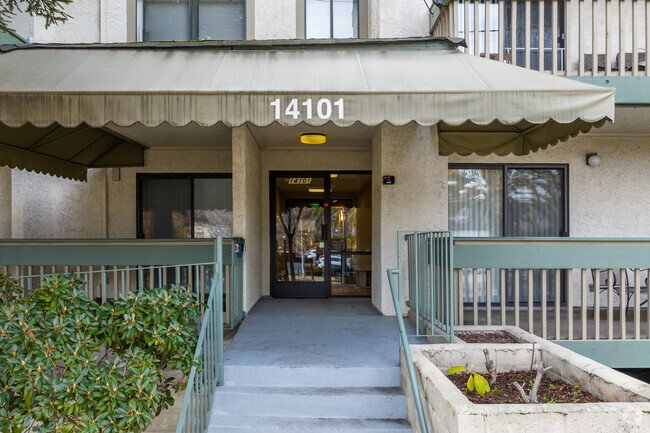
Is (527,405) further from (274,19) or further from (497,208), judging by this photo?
(274,19)

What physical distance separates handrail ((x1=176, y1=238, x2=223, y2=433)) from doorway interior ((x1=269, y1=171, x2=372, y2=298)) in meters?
3.98

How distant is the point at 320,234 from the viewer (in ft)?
26.1

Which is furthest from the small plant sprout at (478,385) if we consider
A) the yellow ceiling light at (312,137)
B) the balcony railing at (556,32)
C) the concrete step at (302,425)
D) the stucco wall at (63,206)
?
the stucco wall at (63,206)

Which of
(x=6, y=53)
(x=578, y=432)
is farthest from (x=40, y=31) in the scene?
(x=578, y=432)

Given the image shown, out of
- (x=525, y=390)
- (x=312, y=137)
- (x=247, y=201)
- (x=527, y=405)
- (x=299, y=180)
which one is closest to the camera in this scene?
(x=527, y=405)

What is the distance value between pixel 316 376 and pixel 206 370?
40.6 inches

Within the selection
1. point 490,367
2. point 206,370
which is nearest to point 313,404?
point 206,370

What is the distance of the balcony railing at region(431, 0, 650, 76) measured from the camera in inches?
211

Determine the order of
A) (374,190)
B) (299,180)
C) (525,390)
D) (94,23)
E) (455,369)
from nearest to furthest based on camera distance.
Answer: (525,390) < (455,369) < (374,190) < (94,23) < (299,180)

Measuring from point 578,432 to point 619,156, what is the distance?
20.0 ft

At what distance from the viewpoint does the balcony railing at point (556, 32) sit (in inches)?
211

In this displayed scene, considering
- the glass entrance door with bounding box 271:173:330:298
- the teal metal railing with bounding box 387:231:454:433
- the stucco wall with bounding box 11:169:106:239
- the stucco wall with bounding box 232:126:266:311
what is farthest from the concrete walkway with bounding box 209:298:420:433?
the stucco wall with bounding box 11:169:106:239

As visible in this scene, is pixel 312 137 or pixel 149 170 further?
pixel 149 170

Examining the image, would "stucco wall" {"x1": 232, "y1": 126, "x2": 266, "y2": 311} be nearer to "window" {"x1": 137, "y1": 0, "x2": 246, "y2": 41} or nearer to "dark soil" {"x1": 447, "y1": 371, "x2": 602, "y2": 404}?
"window" {"x1": 137, "y1": 0, "x2": 246, "y2": 41}
